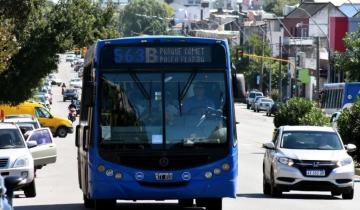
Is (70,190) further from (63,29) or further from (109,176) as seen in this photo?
(63,29)

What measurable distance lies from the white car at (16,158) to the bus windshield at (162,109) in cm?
550

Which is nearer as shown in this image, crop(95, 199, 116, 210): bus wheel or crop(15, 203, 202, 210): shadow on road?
crop(95, 199, 116, 210): bus wheel

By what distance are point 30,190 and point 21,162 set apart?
126cm

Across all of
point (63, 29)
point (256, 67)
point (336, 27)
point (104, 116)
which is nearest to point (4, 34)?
point (63, 29)

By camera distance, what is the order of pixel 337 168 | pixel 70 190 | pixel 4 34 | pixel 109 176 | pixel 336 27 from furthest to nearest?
1. pixel 336 27
2. pixel 4 34
3. pixel 70 190
4. pixel 337 168
5. pixel 109 176

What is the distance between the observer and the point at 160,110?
746 inches

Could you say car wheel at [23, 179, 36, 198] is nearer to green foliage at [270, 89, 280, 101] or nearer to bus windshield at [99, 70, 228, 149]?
bus windshield at [99, 70, 228, 149]

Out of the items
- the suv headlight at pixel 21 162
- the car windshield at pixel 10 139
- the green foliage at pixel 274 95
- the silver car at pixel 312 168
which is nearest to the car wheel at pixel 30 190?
the suv headlight at pixel 21 162

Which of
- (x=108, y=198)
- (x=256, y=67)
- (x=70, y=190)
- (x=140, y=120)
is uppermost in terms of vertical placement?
(x=140, y=120)

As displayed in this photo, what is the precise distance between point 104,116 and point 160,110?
934mm

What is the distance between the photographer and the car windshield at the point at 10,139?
2539 centimetres

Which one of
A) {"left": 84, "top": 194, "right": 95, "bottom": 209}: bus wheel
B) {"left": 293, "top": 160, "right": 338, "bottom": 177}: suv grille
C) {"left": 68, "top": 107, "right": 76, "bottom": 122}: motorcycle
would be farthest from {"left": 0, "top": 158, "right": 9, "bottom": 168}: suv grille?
{"left": 68, "top": 107, "right": 76, "bottom": 122}: motorcycle

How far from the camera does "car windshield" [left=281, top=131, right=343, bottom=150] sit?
25.7 meters

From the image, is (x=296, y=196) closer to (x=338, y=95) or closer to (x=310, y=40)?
(x=338, y=95)
